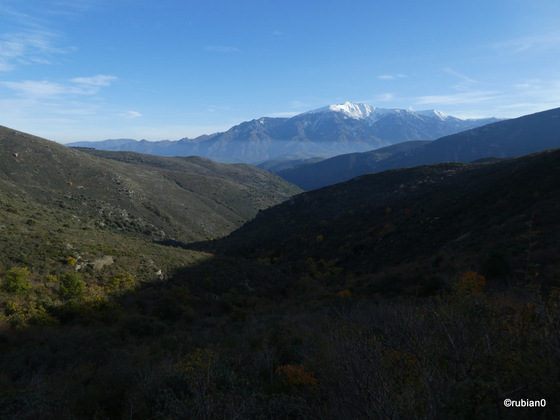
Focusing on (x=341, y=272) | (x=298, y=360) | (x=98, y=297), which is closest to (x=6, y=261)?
(x=98, y=297)

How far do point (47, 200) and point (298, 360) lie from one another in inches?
2597

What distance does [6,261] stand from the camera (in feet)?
60.7

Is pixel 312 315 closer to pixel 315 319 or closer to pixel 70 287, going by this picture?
pixel 315 319

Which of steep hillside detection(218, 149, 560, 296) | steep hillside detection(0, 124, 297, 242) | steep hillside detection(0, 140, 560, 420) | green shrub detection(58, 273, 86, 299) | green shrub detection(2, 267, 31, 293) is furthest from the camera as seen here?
steep hillside detection(0, 124, 297, 242)

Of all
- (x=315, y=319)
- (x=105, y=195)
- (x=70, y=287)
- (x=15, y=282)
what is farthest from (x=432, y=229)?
(x=105, y=195)

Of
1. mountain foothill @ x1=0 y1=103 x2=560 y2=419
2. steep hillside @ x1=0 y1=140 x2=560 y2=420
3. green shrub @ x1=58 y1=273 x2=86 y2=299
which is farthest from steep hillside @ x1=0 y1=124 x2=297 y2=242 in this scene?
green shrub @ x1=58 y1=273 x2=86 y2=299

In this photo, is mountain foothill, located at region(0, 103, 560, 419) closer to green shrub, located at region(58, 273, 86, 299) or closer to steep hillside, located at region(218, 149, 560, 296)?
green shrub, located at region(58, 273, 86, 299)

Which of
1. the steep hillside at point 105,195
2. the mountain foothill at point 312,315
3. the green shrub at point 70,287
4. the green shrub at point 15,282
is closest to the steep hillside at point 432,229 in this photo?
the mountain foothill at point 312,315

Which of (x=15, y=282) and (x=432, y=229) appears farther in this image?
(x=432, y=229)

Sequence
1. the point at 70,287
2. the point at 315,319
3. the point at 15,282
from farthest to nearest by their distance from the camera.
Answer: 1. the point at 70,287
2. the point at 15,282
3. the point at 315,319

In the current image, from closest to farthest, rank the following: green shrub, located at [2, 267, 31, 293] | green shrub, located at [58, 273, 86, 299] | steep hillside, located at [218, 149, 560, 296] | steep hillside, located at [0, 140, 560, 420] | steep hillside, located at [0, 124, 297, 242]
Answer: steep hillside, located at [0, 140, 560, 420] < green shrub, located at [2, 267, 31, 293] < green shrub, located at [58, 273, 86, 299] < steep hillside, located at [218, 149, 560, 296] < steep hillside, located at [0, 124, 297, 242]

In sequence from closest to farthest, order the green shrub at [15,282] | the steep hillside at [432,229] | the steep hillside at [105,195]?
the green shrub at [15,282]
the steep hillside at [432,229]
the steep hillside at [105,195]

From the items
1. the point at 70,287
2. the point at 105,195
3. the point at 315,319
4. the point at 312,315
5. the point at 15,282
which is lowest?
the point at 312,315

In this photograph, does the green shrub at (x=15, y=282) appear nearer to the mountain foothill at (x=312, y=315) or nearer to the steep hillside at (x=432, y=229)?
the mountain foothill at (x=312, y=315)
